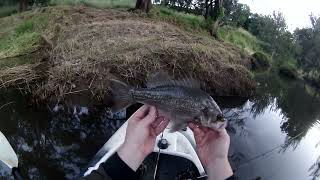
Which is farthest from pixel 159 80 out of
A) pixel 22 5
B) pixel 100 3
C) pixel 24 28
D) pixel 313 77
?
pixel 313 77

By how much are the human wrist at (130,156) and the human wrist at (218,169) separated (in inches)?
20.2

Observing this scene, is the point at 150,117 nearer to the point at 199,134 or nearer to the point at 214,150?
the point at 199,134

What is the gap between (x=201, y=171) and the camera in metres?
5.87

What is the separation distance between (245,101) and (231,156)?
5943 mm

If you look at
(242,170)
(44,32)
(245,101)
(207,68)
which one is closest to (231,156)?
(242,170)

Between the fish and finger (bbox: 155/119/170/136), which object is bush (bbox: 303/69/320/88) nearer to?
the fish

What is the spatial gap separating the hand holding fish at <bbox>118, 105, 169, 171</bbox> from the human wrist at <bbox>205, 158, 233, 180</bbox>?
0.45m

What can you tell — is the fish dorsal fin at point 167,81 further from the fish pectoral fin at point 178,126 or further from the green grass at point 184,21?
the green grass at point 184,21

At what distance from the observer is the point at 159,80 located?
3.16m

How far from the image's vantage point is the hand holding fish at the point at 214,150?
9.43ft

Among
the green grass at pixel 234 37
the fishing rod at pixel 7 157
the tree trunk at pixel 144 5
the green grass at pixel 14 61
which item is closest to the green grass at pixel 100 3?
the tree trunk at pixel 144 5

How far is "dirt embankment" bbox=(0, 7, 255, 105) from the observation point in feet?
37.9

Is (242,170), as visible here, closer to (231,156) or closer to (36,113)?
(231,156)

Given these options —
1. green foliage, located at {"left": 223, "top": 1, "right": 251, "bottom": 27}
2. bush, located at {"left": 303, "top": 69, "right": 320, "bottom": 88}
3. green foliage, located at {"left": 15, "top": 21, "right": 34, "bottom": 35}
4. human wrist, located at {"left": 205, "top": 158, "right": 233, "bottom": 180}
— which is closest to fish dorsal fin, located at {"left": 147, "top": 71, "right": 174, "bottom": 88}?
human wrist, located at {"left": 205, "top": 158, "right": 233, "bottom": 180}
